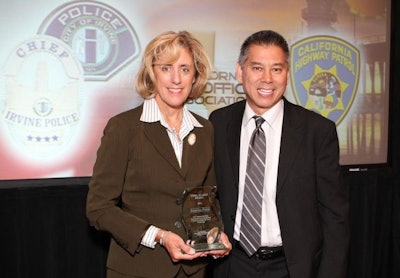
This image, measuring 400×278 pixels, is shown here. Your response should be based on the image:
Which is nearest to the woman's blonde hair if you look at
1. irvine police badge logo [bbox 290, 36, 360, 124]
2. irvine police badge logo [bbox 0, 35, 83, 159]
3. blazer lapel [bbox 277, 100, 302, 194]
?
blazer lapel [bbox 277, 100, 302, 194]

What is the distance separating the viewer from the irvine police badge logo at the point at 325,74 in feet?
13.8

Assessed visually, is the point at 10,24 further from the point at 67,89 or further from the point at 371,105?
the point at 371,105

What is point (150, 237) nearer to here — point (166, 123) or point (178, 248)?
point (178, 248)

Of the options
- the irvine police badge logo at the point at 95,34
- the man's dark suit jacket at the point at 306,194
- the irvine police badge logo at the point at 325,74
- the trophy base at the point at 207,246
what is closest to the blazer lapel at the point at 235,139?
the man's dark suit jacket at the point at 306,194

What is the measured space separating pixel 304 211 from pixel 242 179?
27cm

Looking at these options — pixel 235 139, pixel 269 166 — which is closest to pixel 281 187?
pixel 269 166

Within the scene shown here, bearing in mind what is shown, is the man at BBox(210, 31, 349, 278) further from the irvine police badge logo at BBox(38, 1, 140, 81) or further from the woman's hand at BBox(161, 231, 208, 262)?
the irvine police badge logo at BBox(38, 1, 140, 81)

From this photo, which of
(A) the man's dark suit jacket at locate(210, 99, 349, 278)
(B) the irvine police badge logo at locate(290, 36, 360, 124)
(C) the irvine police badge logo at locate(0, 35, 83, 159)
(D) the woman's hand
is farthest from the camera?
(B) the irvine police badge logo at locate(290, 36, 360, 124)

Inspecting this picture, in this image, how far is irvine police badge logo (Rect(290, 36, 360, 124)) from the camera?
420 centimetres

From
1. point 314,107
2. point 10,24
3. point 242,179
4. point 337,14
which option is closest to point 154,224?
point 242,179

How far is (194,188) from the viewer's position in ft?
A: 6.79

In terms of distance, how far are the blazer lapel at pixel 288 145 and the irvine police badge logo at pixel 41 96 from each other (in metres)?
1.62

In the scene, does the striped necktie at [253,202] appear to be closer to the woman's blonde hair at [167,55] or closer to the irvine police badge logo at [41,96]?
the woman's blonde hair at [167,55]

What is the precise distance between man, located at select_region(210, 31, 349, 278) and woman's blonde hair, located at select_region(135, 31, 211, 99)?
20 centimetres
